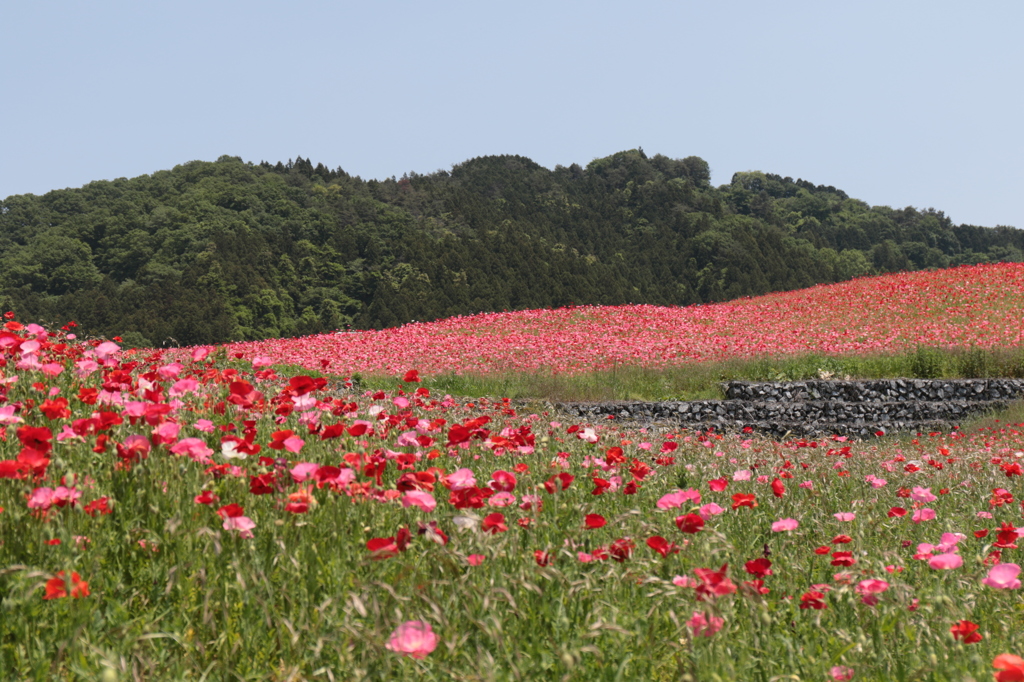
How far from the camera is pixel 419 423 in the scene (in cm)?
403

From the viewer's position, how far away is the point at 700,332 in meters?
22.3

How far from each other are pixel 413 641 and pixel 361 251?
4369 centimetres

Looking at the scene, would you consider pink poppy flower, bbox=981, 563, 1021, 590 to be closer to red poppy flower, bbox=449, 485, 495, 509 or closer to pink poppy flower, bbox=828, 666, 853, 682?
pink poppy flower, bbox=828, 666, 853, 682

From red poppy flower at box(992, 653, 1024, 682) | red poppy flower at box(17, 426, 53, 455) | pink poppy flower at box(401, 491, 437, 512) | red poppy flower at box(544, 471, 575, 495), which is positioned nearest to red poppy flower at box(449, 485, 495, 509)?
pink poppy flower at box(401, 491, 437, 512)

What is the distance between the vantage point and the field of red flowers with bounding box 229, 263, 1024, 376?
18578mm

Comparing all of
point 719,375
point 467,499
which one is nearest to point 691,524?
point 467,499

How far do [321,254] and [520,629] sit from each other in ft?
139

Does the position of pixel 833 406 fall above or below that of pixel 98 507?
below

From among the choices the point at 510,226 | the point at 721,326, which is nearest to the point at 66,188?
the point at 510,226

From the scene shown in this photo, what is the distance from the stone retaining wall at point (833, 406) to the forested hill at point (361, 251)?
24476 millimetres

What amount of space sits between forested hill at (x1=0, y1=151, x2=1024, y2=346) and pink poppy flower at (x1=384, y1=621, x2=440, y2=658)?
31.7 metres

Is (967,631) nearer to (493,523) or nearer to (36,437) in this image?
(493,523)

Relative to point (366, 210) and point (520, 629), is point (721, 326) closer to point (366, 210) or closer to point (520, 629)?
point (520, 629)

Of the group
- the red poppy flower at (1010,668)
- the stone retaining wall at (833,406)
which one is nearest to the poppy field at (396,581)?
the red poppy flower at (1010,668)
